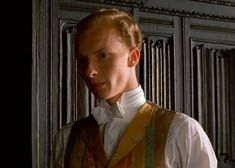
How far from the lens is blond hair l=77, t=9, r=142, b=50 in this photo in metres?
0.92

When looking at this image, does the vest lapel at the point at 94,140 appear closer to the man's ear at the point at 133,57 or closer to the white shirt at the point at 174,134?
the white shirt at the point at 174,134

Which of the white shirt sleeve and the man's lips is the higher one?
the man's lips

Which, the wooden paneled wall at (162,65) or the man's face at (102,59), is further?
the wooden paneled wall at (162,65)

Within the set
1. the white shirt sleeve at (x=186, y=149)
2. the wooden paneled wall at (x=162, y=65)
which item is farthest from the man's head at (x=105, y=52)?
the wooden paneled wall at (x=162, y=65)

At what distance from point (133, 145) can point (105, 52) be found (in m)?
0.17

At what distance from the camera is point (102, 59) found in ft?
2.98

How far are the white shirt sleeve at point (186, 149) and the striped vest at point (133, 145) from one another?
0.05ft

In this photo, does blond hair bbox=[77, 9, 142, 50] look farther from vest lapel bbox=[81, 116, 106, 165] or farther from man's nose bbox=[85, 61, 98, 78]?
vest lapel bbox=[81, 116, 106, 165]

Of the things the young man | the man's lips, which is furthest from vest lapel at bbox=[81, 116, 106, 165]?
the man's lips

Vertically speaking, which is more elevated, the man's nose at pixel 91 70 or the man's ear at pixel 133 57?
the man's ear at pixel 133 57

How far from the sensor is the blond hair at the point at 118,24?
0.92m

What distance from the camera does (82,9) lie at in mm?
1595

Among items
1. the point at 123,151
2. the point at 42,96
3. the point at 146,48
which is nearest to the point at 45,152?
the point at 42,96
